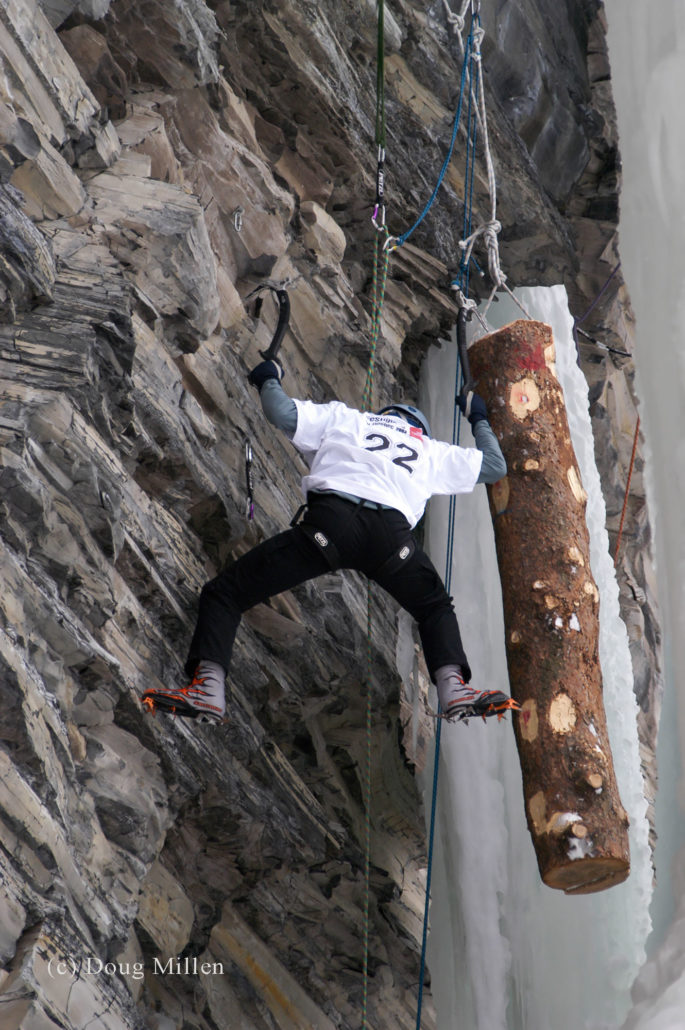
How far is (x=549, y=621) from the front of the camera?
4742 millimetres

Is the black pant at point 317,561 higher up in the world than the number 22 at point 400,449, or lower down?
lower down

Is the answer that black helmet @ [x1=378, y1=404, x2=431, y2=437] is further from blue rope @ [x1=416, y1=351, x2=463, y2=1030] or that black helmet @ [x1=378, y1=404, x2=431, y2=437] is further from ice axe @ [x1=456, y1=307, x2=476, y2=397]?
blue rope @ [x1=416, y1=351, x2=463, y2=1030]

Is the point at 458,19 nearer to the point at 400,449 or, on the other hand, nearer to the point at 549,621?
the point at 400,449

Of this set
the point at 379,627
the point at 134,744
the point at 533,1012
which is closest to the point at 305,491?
the point at 134,744

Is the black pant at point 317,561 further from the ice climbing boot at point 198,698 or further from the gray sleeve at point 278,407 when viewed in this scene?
the gray sleeve at point 278,407

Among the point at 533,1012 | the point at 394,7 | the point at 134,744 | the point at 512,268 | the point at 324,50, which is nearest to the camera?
the point at 134,744

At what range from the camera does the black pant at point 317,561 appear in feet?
14.3

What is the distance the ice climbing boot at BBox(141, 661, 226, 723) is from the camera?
379 centimetres

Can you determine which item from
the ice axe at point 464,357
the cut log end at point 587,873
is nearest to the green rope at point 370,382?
the ice axe at point 464,357

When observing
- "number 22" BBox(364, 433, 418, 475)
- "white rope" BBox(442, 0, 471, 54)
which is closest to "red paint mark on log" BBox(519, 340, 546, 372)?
"number 22" BBox(364, 433, 418, 475)

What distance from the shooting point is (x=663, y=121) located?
7324 millimetres

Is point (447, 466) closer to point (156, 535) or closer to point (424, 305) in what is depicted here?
point (156, 535)

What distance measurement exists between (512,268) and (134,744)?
16.7 ft

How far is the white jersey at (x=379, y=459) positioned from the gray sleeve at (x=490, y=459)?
0.27 feet
